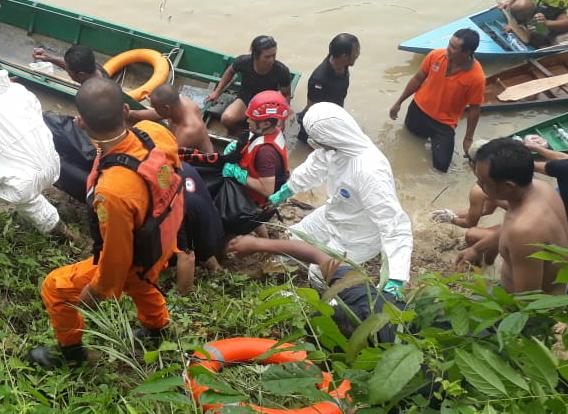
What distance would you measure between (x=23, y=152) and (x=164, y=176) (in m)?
1.74

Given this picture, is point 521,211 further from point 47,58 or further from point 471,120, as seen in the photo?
point 47,58

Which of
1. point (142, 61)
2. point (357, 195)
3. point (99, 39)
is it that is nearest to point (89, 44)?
point (99, 39)

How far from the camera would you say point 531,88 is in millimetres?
7098

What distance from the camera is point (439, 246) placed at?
5.55m

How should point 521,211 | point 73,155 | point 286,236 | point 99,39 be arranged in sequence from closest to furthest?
1. point 521,211
2. point 73,155
3. point 286,236
4. point 99,39

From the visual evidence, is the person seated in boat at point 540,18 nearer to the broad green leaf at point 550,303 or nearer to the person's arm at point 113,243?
the person's arm at point 113,243

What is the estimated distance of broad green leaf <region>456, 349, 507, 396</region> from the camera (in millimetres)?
1388

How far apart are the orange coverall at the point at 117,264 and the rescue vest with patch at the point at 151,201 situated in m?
0.03

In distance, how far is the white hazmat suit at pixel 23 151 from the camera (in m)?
3.96

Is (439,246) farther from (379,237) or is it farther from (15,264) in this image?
(15,264)

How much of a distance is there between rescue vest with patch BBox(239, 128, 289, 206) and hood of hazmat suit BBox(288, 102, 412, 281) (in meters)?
0.37

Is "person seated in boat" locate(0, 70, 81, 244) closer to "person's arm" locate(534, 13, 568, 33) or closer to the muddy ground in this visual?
the muddy ground

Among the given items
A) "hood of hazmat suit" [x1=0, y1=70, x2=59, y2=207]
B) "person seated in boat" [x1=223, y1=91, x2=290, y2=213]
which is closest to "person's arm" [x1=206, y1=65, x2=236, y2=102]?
"person seated in boat" [x1=223, y1=91, x2=290, y2=213]

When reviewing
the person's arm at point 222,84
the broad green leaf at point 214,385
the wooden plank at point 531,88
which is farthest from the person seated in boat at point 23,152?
the wooden plank at point 531,88
